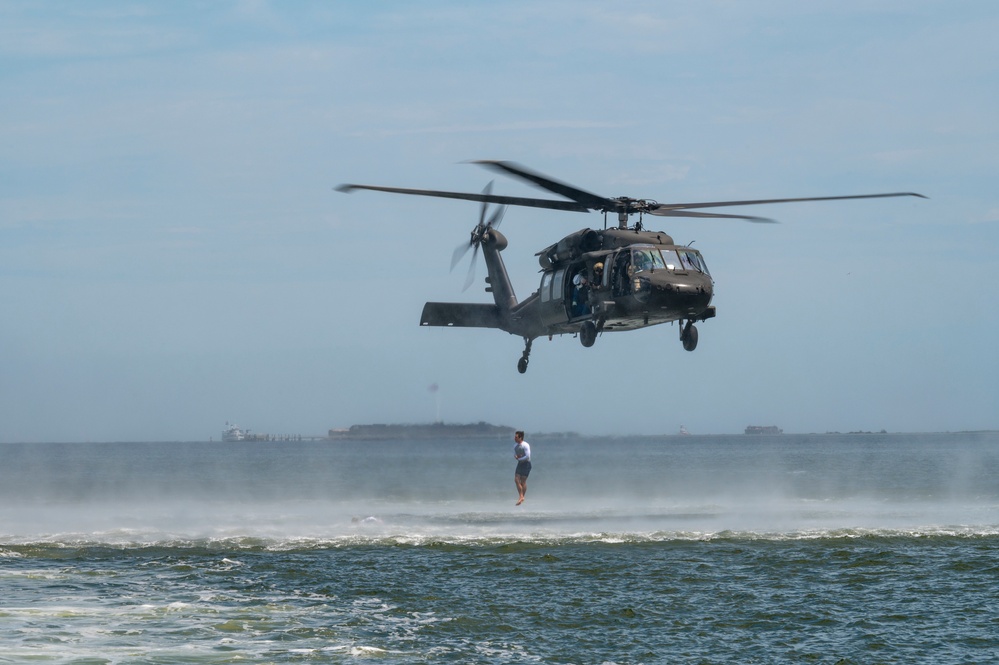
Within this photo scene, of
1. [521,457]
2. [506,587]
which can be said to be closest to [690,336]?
[506,587]

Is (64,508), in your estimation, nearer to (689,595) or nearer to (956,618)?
(689,595)

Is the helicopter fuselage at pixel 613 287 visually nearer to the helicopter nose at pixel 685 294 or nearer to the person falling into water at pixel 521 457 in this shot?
the helicopter nose at pixel 685 294

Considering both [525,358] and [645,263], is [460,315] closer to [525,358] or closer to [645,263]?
[525,358]

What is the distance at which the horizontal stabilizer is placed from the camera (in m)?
27.0

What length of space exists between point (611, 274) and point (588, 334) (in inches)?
67.6

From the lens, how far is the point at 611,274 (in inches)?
887

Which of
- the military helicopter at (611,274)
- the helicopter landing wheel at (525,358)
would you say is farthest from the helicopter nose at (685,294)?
the helicopter landing wheel at (525,358)

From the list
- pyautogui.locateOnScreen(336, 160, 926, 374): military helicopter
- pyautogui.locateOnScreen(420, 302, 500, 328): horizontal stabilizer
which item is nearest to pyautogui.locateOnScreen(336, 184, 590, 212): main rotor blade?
pyautogui.locateOnScreen(336, 160, 926, 374): military helicopter

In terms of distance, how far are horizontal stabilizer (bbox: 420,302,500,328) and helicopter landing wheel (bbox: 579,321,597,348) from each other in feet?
15.4

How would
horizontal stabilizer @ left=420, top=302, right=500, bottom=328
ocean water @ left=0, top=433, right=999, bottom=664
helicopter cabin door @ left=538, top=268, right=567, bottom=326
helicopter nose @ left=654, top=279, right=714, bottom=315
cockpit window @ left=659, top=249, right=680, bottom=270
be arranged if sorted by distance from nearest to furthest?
ocean water @ left=0, top=433, right=999, bottom=664 → helicopter nose @ left=654, top=279, right=714, bottom=315 → cockpit window @ left=659, top=249, right=680, bottom=270 → helicopter cabin door @ left=538, top=268, right=567, bottom=326 → horizontal stabilizer @ left=420, top=302, right=500, bottom=328

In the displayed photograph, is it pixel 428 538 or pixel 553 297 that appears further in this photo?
pixel 428 538

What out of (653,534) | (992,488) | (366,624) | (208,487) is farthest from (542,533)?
(208,487)

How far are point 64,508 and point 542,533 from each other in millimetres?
28974

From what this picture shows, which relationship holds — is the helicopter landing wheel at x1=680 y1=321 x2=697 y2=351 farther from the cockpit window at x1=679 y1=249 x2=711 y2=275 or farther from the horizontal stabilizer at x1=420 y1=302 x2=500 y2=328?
the horizontal stabilizer at x1=420 y1=302 x2=500 y2=328
